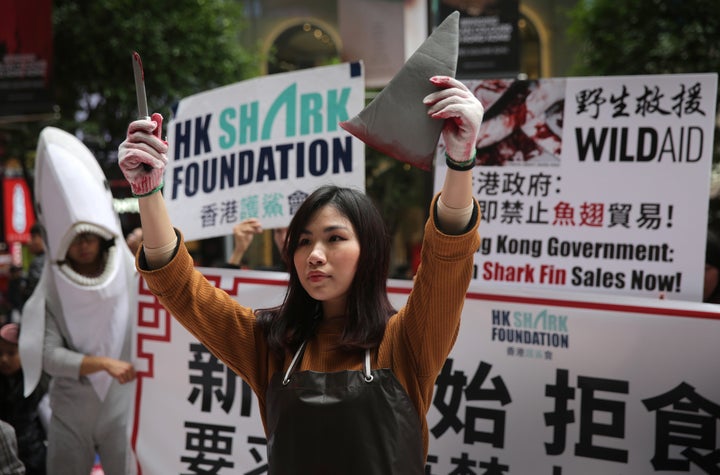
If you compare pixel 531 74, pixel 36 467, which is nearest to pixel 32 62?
pixel 36 467

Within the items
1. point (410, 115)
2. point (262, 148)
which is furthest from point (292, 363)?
point (262, 148)

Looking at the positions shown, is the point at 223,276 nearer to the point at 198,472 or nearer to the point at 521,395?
the point at 198,472

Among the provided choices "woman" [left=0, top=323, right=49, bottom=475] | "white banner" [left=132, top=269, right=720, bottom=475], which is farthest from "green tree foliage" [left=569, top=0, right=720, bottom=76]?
"woman" [left=0, top=323, right=49, bottom=475]

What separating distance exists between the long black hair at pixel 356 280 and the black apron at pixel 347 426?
4.4 inches

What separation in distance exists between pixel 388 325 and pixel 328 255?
241 mm

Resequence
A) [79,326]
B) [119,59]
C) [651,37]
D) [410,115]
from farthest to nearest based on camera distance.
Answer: [119,59]
[651,37]
[79,326]
[410,115]

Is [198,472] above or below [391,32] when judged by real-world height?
below

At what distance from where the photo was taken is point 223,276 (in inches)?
137

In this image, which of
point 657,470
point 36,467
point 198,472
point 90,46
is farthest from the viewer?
point 90,46

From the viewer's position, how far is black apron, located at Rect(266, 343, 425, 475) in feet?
5.83

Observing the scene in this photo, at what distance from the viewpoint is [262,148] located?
357 cm

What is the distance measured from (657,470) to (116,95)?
32.8ft

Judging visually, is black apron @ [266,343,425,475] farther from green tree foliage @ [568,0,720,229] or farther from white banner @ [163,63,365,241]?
green tree foliage @ [568,0,720,229]

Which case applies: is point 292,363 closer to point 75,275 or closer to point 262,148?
point 262,148
